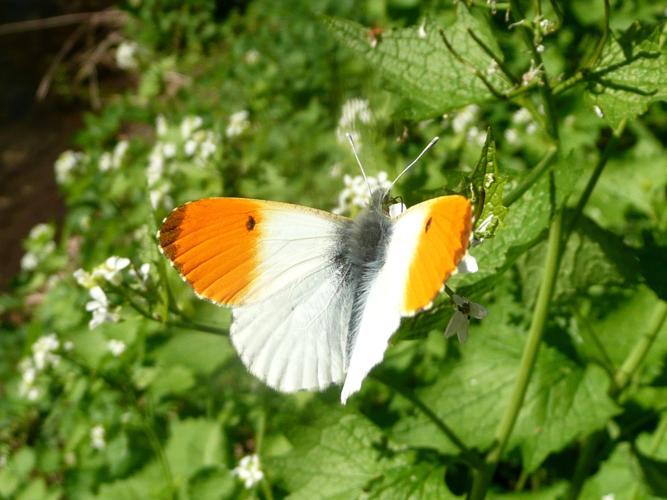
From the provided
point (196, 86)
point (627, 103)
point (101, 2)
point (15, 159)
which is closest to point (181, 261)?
point (627, 103)

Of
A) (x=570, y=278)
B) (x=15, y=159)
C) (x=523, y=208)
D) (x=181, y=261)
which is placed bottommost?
(x=15, y=159)

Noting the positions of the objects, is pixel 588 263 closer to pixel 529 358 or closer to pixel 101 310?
A: pixel 529 358

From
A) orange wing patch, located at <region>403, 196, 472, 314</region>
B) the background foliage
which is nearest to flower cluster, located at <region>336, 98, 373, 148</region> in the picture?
the background foliage

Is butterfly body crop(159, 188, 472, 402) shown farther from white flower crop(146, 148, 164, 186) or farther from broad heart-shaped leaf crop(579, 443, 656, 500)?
white flower crop(146, 148, 164, 186)

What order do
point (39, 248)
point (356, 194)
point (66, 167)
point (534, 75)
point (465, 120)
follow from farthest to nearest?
point (66, 167), point (39, 248), point (465, 120), point (356, 194), point (534, 75)

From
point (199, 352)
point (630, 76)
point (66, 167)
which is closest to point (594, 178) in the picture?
point (630, 76)

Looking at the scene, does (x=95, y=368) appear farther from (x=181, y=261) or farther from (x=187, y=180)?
(x=181, y=261)
